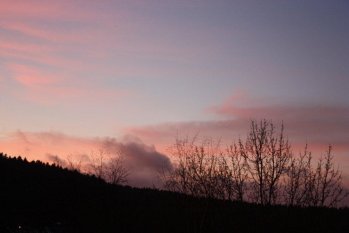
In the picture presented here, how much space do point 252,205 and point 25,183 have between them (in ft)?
45.5

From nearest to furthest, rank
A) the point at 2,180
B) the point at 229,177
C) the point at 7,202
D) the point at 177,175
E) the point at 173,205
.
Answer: the point at 7,202, the point at 2,180, the point at 173,205, the point at 229,177, the point at 177,175

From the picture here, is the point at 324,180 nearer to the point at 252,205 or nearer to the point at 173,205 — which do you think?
the point at 252,205

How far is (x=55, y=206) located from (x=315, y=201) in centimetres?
1996

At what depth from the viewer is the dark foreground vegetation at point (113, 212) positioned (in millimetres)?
25094

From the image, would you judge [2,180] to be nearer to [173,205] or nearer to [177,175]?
[173,205]

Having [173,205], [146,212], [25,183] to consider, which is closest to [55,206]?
[25,183]

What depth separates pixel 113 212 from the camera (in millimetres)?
28250

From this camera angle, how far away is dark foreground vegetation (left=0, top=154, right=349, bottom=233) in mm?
25094

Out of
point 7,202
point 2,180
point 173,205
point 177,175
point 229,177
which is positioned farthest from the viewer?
point 177,175

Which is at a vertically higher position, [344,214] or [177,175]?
[177,175]

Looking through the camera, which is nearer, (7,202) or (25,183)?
(7,202)

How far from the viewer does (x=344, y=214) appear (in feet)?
88.5

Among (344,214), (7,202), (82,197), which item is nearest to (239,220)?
(344,214)

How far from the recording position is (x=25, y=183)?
2816cm
